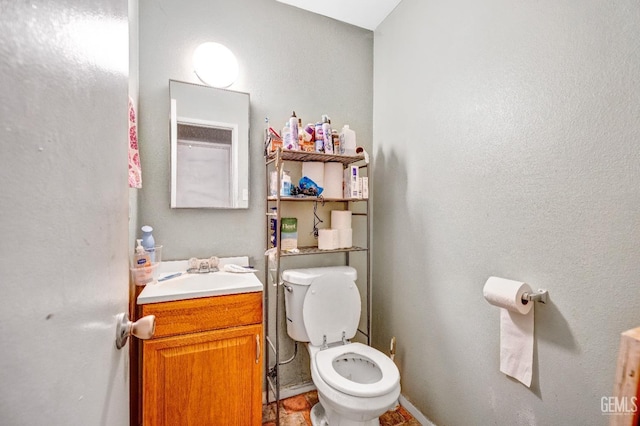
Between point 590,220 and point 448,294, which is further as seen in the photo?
point 448,294

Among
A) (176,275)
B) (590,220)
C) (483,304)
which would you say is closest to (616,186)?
(590,220)

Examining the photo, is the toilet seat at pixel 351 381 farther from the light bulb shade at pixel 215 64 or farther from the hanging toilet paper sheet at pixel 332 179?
the light bulb shade at pixel 215 64

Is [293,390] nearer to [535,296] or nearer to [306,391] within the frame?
[306,391]

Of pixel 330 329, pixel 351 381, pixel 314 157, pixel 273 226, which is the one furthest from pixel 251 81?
pixel 351 381

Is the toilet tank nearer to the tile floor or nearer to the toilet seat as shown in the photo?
the toilet seat

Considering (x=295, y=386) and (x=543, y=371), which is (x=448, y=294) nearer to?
(x=543, y=371)

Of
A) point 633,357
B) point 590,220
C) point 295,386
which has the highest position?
point 590,220

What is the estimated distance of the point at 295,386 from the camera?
184 cm

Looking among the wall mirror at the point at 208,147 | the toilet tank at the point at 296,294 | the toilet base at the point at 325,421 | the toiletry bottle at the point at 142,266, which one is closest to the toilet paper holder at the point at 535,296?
the toilet base at the point at 325,421

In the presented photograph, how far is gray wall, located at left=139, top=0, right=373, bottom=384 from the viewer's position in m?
1.53

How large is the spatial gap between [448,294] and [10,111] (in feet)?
5.25

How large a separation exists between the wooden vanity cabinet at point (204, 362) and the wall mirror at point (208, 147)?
0.62m

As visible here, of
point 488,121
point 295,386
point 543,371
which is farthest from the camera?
point 295,386

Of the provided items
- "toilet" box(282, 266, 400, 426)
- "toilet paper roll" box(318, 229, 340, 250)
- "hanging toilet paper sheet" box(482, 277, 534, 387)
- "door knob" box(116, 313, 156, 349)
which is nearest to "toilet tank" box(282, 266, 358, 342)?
"toilet" box(282, 266, 400, 426)
